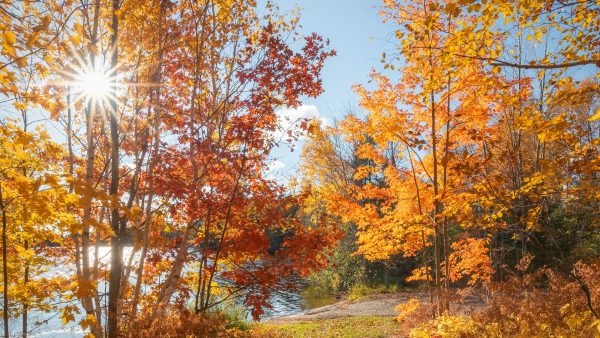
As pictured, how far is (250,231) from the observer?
6.29 m

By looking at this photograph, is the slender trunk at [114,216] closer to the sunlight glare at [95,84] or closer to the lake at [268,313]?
the sunlight glare at [95,84]

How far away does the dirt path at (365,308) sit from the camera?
604 inches

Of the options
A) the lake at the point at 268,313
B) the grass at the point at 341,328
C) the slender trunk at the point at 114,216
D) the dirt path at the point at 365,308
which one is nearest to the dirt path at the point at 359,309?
the dirt path at the point at 365,308

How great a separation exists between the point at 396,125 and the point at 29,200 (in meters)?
7.11

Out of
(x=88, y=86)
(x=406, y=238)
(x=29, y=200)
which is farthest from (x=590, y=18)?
(x=406, y=238)

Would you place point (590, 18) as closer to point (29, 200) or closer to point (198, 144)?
point (198, 144)

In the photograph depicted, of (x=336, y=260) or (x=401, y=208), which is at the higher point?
(x=401, y=208)

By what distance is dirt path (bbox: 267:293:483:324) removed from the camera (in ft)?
50.4

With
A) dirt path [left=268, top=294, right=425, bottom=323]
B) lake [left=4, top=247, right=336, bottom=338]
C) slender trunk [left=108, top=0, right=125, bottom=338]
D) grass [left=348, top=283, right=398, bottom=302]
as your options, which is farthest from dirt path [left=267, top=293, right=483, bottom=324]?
slender trunk [left=108, top=0, right=125, bottom=338]

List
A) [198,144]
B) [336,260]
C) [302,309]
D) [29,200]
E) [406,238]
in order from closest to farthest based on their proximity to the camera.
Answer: [29,200] → [198,144] → [406,238] → [302,309] → [336,260]

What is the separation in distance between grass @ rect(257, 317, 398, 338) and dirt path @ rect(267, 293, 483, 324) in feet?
3.65

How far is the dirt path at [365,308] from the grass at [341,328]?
3.65ft

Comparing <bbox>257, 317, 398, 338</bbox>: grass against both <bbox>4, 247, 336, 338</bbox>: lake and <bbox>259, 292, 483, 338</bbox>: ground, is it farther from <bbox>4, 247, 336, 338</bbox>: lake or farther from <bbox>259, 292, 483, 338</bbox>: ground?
<bbox>4, 247, 336, 338</bbox>: lake

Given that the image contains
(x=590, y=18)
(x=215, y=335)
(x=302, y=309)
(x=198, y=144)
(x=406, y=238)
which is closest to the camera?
(x=590, y=18)
